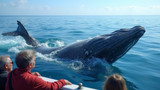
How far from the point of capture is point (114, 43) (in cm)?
597

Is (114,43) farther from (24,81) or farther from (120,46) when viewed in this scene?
(24,81)

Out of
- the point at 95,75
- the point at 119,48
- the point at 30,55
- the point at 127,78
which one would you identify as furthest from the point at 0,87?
the point at 127,78

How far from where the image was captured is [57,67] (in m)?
7.60

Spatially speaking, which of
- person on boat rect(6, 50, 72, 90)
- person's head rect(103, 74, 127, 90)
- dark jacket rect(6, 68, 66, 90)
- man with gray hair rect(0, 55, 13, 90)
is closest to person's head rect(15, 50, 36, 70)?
person on boat rect(6, 50, 72, 90)

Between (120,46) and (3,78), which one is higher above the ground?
(120,46)

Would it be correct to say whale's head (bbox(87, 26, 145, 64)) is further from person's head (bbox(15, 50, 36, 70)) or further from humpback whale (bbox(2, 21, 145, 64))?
person's head (bbox(15, 50, 36, 70))

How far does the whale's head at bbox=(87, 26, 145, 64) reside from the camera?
222 inches

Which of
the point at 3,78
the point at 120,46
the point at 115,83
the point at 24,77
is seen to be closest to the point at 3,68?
the point at 3,78

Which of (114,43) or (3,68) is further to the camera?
(114,43)

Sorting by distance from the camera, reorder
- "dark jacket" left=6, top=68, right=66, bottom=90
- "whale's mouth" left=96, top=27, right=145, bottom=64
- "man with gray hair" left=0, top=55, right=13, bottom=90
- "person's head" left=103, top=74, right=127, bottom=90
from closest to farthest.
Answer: "person's head" left=103, top=74, right=127, bottom=90, "dark jacket" left=6, top=68, right=66, bottom=90, "man with gray hair" left=0, top=55, right=13, bottom=90, "whale's mouth" left=96, top=27, right=145, bottom=64

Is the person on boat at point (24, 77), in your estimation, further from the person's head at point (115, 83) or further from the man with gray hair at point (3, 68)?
the person's head at point (115, 83)

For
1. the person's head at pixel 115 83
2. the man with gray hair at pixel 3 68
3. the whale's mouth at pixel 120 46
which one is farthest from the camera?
the whale's mouth at pixel 120 46

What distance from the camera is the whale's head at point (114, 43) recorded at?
18.5 feet

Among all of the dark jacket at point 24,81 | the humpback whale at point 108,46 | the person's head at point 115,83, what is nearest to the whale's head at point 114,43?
the humpback whale at point 108,46
